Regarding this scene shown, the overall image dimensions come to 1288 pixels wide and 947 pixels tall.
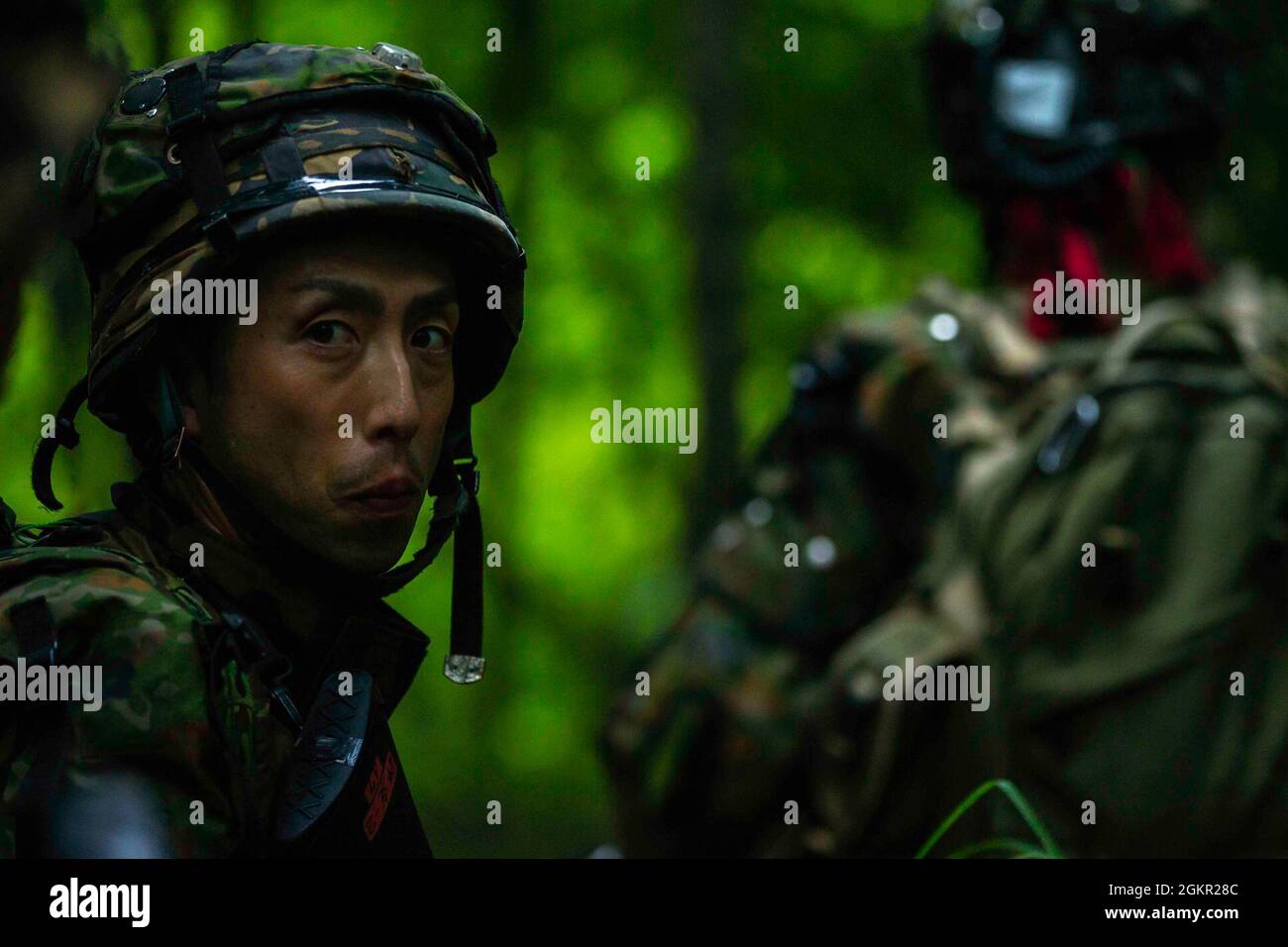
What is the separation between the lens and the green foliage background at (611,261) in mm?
11773

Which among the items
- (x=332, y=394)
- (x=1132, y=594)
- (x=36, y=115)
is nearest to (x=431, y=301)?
(x=332, y=394)

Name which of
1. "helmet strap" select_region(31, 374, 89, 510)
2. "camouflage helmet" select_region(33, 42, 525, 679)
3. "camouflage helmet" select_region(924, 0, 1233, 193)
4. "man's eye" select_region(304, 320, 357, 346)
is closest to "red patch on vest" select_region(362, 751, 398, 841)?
"camouflage helmet" select_region(33, 42, 525, 679)

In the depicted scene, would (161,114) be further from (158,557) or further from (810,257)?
(810,257)

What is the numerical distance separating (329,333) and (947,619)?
4.58 m

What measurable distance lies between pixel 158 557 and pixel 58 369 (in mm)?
1799

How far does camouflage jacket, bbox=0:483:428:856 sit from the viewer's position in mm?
2201

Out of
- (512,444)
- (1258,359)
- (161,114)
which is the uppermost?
(512,444)

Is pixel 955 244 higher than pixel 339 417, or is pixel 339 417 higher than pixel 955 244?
pixel 955 244

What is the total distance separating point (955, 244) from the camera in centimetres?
1252

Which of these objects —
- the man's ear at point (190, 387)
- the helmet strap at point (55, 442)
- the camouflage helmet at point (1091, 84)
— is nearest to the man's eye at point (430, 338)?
the man's ear at point (190, 387)

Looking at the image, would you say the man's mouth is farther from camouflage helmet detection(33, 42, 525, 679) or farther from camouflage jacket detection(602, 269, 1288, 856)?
camouflage jacket detection(602, 269, 1288, 856)

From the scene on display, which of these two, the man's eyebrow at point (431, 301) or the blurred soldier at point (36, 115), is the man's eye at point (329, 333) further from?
the blurred soldier at point (36, 115)

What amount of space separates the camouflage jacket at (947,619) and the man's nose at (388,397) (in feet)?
12.6

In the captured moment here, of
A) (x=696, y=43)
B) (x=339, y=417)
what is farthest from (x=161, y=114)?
(x=696, y=43)
